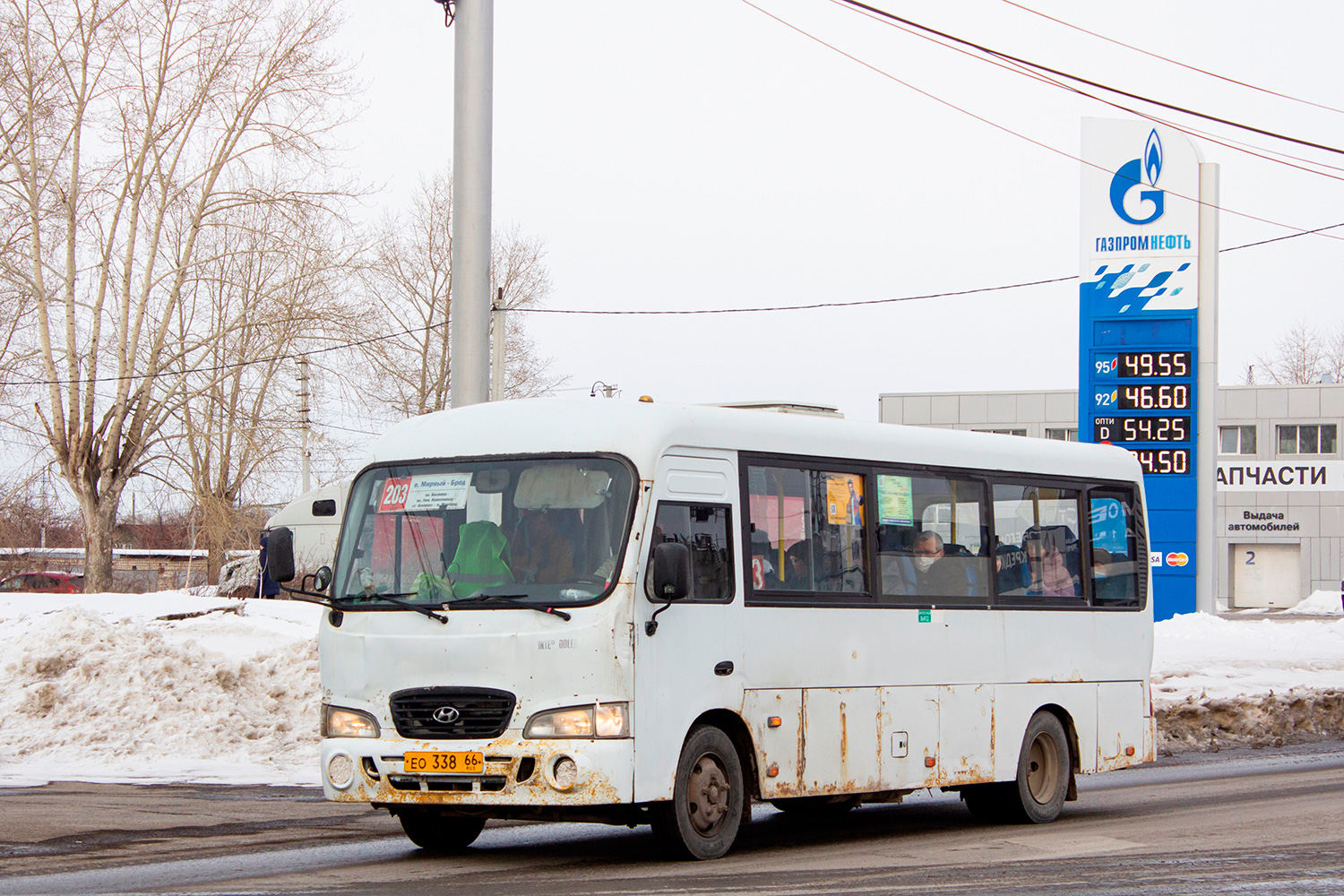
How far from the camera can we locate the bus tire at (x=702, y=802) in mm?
8586

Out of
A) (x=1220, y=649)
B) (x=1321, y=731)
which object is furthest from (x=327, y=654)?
(x=1220, y=649)

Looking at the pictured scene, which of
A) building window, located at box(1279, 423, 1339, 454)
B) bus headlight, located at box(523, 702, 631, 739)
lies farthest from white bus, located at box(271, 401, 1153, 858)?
building window, located at box(1279, 423, 1339, 454)

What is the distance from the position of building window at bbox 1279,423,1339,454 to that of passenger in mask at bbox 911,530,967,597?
53284mm

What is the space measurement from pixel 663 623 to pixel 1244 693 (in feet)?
43.2

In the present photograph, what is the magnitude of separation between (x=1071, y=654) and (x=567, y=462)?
497 centimetres

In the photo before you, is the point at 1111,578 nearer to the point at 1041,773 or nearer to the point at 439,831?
the point at 1041,773

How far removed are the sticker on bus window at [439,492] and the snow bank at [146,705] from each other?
5.78 m

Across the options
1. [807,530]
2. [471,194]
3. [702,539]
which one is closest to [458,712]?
[702,539]

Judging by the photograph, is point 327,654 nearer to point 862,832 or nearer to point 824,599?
point 824,599

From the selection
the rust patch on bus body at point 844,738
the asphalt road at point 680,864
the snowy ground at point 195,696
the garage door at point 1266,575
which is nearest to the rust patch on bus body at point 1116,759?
the asphalt road at point 680,864

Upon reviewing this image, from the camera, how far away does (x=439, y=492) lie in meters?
8.97

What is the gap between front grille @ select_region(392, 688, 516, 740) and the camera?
27.4 feet

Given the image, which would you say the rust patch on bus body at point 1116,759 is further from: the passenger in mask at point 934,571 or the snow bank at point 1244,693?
the snow bank at point 1244,693

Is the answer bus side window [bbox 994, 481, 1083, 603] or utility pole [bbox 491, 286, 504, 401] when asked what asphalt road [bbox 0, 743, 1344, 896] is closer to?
bus side window [bbox 994, 481, 1083, 603]
